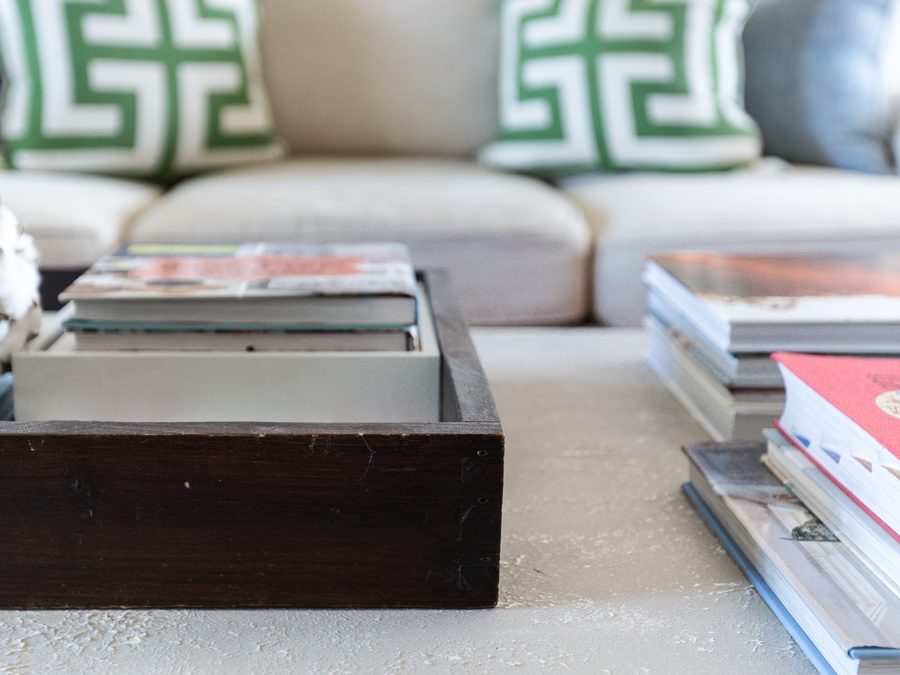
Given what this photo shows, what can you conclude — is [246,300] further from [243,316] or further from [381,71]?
[381,71]

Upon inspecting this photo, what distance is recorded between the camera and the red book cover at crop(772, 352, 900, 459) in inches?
22.5

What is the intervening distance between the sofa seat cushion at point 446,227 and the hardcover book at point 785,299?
597 mm

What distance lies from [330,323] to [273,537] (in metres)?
0.24

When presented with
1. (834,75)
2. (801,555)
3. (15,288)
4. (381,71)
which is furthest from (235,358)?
(834,75)

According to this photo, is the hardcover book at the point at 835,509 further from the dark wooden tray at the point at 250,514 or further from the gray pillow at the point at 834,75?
the gray pillow at the point at 834,75

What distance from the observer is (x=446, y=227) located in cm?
164

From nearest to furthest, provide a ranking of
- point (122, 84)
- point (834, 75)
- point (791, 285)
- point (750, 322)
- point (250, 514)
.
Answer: point (250, 514) → point (750, 322) → point (791, 285) → point (122, 84) → point (834, 75)

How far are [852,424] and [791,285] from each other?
15.5 inches

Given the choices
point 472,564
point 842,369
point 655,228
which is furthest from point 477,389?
point 655,228

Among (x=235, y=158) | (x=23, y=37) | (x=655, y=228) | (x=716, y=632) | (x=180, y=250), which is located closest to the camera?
(x=716, y=632)

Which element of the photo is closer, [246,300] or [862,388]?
[862,388]

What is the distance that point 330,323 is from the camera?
0.78 metres

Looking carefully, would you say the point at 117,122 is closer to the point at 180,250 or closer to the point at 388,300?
the point at 180,250

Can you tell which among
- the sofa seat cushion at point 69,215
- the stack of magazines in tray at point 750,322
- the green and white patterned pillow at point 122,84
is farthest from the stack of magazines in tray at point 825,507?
the green and white patterned pillow at point 122,84
